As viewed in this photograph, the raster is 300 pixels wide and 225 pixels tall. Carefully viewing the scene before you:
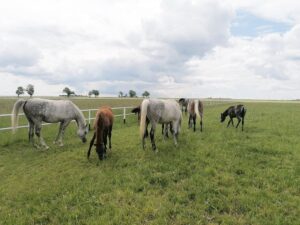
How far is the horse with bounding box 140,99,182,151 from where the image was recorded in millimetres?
10298

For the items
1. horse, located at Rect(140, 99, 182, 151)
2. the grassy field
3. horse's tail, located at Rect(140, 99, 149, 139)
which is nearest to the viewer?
the grassy field

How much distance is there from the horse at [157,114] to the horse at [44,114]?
14.2ft

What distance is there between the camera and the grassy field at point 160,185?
6.15 m

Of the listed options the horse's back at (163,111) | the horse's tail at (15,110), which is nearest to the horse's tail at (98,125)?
the horse's back at (163,111)

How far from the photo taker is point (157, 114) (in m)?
10.9

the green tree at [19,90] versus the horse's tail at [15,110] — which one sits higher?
the green tree at [19,90]

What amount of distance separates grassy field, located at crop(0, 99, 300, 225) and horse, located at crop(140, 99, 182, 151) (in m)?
0.77

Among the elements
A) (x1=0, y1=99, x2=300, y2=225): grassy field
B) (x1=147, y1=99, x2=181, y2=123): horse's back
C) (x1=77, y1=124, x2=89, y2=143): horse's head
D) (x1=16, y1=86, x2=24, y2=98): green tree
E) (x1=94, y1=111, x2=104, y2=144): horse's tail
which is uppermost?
(x1=16, y1=86, x2=24, y2=98): green tree

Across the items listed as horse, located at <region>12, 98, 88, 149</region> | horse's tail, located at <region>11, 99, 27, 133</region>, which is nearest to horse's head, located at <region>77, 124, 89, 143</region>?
horse, located at <region>12, 98, 88, 149</region>

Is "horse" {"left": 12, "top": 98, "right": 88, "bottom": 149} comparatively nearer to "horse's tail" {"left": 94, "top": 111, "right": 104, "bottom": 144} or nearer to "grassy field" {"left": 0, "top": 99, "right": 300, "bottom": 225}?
"grassy field" {"left": 0, "top": 99, "right": 300, "bottom": 225}

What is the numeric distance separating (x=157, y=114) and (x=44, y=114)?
17.7 feet

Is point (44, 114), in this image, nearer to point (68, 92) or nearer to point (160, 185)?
point (160, 185)

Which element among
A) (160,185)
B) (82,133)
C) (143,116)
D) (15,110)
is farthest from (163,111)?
(15,110)

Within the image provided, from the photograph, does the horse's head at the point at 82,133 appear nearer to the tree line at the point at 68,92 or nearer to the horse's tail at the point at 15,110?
the horse's tail at the point at 15,110
